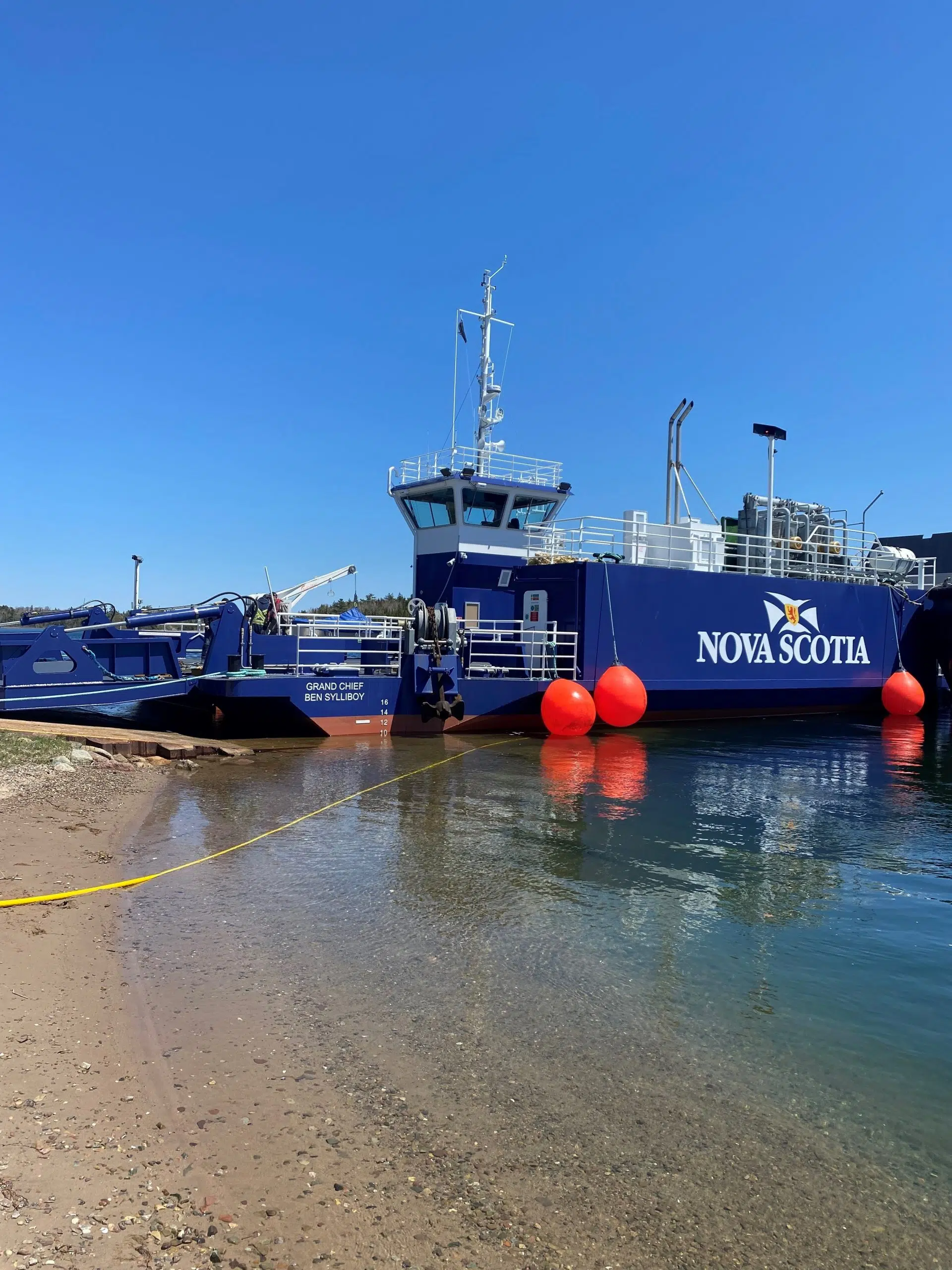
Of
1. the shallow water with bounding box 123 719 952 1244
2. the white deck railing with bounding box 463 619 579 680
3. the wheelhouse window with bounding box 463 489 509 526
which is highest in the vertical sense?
the wheelhouse window with bounding box 463 489 509 526

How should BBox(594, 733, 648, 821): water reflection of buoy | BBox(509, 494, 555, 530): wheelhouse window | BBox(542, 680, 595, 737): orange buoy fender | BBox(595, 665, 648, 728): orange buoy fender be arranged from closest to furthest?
BBox(594, 733, 648, 821): water reflection of buoy → BBox(542, 680, 595, 737): orange buoy fender → BBox(595, 665, 648, 728): orange buoy fender → BBox(509, 494, 555, 530): wheelhouse window

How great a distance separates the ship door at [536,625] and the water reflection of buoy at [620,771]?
1.93m

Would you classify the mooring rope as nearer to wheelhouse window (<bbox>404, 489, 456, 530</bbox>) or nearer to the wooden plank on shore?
the wooden plank on shore

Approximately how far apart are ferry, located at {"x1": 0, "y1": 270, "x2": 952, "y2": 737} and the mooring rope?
305 centimetres

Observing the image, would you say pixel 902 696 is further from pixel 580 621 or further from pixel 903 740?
pixel 580 621

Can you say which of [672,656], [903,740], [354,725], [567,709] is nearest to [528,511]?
[672,656]

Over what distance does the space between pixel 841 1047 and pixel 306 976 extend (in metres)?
2.71

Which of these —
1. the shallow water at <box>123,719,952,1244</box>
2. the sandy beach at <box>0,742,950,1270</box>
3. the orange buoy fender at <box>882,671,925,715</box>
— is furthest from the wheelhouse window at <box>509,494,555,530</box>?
the sandy beach at <box>0,742,950,1270</box>

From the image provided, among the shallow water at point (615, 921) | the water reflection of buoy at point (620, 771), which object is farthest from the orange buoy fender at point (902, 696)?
the shallow water at point (615, 921)

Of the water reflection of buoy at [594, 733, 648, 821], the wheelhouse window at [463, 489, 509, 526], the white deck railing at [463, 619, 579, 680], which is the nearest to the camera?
the water reflection of buoy at [594, 733, 648, 821]

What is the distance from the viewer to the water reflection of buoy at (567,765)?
11.0 meters

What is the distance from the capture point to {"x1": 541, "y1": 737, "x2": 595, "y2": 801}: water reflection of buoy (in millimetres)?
10984

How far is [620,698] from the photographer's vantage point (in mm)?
15711

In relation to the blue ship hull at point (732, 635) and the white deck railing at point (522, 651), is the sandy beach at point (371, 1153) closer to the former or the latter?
the white deck railing at point (522, 651)
